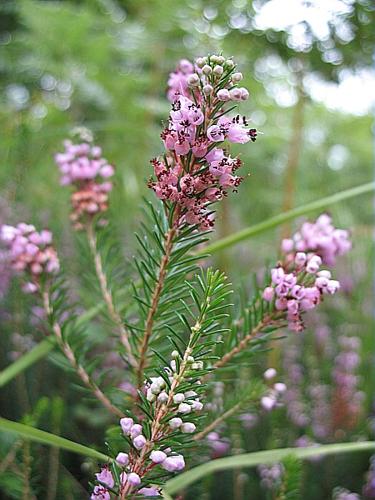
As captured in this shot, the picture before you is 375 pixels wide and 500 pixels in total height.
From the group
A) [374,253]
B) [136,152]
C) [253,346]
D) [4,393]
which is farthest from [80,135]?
[136,152]

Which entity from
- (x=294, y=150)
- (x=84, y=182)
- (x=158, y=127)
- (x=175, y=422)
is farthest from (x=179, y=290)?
(x=158, y=127)

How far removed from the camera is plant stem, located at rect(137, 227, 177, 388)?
0.42 metres

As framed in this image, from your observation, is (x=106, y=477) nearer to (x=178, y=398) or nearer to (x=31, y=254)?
(x=178, y=398)

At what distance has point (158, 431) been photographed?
36 centimetres

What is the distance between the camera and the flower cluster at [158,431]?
0.35m

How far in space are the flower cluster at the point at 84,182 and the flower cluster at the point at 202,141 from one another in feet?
0.82

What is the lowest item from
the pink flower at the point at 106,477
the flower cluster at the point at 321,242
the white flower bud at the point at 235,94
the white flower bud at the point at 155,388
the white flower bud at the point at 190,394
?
the pink flower at the point at 106,477

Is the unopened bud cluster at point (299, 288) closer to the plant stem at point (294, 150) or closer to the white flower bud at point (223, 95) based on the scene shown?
the white flower bud at point (223, 95)

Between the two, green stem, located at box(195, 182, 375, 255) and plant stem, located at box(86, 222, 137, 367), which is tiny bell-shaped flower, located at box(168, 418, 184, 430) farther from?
green stem, located at box(195, 182, 375, 255)

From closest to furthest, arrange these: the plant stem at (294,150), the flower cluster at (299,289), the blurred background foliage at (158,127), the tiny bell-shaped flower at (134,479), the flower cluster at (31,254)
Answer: the tiny bell-shaped flower at (134,479) < the flower cluster at (299,289) < the flower cluster at (31,254) < the blurred background foliage at (158,127) < the plant stem at (294,150)

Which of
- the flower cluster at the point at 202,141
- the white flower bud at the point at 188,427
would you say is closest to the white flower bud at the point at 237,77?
the flower cluster at the point at 202,141

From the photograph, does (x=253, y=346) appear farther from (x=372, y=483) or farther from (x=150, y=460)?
(x=372, y=483)

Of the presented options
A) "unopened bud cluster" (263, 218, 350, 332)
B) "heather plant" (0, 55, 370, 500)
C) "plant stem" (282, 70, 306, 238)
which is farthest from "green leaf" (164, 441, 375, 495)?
"plant stem" (282, 70, 306, 238)

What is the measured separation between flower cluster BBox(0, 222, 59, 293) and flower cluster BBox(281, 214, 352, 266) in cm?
23
